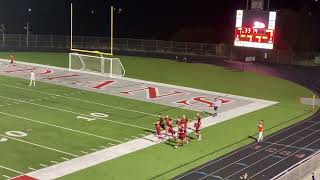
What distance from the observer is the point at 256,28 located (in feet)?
143

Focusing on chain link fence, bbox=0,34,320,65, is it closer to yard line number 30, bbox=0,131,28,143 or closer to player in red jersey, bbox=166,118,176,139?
player in red jersey, bbox=166,118,176,139

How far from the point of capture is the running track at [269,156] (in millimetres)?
18984

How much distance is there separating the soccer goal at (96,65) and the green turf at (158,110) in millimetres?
1469

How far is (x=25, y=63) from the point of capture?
1859 inches

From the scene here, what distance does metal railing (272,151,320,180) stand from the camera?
50.8 feet

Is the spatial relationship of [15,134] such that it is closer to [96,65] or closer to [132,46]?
[96,65]

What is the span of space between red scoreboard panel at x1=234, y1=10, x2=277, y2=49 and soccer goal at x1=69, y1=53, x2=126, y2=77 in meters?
11.5

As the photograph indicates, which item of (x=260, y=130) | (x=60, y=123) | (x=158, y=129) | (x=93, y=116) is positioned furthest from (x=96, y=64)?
(x=260, y=130)

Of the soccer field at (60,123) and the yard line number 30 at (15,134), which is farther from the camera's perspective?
the yard line number 30 at (15,134)

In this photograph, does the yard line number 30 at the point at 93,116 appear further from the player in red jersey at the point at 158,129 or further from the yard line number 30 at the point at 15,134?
the player in red jersey at the point at 158,129

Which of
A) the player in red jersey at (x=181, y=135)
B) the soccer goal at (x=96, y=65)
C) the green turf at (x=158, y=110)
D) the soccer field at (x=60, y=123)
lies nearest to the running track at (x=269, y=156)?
the green turf at (x=158, y=110)

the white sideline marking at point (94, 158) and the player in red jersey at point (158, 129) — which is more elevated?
the player in red jersey at point (158, 129)

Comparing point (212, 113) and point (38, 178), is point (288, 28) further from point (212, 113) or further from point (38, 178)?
point (38, 178)

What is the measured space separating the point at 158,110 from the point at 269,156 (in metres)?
9.61
